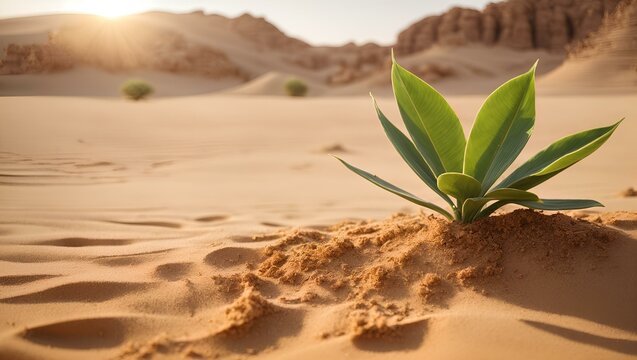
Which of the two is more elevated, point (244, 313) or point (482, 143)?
point (482, 143)

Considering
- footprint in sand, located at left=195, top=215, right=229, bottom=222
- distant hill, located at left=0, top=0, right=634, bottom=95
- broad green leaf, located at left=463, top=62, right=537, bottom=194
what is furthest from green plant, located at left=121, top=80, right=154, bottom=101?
broad green leaf, located at left=463, top=62, right=537, bottom=194

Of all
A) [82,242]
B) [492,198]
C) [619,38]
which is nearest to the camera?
[492,198]

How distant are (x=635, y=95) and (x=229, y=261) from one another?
15184 millimetres

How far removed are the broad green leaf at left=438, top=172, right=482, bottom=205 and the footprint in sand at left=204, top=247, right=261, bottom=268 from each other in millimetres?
1011

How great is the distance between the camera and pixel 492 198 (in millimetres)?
1607

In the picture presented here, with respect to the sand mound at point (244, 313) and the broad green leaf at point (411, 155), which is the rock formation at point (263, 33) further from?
the sand mound at point (244, 313)

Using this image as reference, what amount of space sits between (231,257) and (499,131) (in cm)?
137

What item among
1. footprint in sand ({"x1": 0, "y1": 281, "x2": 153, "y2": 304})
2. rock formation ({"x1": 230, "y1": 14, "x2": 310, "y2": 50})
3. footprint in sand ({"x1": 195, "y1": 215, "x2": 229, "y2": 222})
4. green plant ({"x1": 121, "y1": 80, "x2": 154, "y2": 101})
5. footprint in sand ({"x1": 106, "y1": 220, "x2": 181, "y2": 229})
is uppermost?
rock formation ({"x1": 230, "y1": 14, "x2": 310, "y2": 50})

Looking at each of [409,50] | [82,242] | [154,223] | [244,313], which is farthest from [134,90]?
[409,50]

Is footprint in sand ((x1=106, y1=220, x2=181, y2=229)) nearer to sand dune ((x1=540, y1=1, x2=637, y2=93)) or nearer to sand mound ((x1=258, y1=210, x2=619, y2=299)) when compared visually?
sand mound ((x1=258, y1=210, x2=619, y2=299))

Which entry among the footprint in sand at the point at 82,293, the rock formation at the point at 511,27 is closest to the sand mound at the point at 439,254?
the footprint in sand at the point at 82,293

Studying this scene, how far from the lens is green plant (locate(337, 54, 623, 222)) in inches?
64.2

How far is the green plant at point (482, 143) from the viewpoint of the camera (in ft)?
5.35

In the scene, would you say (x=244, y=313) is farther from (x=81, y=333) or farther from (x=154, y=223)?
(x=154, y=223)
